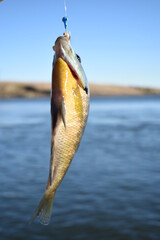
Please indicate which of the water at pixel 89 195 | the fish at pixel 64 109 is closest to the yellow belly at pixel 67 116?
the fish at pixel 64 109

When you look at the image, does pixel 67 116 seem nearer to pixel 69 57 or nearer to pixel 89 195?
pixel 69 57

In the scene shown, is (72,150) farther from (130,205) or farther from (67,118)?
(130,205)

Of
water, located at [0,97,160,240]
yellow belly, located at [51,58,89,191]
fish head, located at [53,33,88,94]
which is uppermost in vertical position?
fish head, located at [53,33,88,94]

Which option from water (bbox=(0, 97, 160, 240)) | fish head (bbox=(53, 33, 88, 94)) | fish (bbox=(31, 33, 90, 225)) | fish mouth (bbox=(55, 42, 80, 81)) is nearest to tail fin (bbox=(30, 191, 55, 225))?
fish (bbox=(31, 33, 90, 225))

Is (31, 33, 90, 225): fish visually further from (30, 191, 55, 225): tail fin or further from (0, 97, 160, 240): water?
(0, 97, 160, 240): water

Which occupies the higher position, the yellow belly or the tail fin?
the yellow belly

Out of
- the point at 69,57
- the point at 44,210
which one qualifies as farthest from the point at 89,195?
the point at 69,57

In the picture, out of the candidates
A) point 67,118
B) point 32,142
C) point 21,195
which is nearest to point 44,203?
point 67,118

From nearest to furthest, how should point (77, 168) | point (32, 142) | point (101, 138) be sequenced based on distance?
point (77, 168)
point (32, 142)
point (101, 138)
